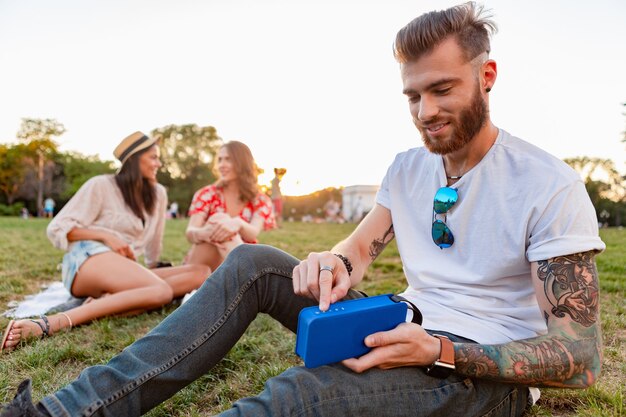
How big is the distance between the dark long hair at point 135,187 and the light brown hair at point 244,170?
2.90 ft

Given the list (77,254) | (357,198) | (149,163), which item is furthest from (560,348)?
(357,198)

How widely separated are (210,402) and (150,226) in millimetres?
2722

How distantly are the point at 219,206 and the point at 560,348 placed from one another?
4053 mm

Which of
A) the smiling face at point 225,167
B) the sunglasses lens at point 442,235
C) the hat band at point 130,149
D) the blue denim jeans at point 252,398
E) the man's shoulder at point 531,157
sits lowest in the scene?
the blue denim jeans at point 252,398

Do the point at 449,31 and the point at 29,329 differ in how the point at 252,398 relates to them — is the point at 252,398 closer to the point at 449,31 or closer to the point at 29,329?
the point at 449,31

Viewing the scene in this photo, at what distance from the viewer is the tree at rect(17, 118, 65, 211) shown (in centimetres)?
4559

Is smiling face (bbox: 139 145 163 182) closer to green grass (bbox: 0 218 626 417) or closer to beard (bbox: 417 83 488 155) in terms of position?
green grass (bbox: 0 218 626 417)

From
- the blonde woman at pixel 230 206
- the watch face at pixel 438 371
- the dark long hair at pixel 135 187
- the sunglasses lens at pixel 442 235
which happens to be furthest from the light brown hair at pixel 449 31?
the dark long hair at pixel 135 187

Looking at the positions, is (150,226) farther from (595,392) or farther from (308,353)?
(595,392)

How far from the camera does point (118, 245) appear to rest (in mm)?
3975

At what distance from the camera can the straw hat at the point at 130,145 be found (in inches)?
174

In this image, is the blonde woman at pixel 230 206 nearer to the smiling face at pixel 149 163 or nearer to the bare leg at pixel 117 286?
the smiling face at pixel 149 163

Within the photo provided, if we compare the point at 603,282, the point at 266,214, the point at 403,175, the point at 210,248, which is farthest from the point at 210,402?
the point at 603,282

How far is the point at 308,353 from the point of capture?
4.69 feet
